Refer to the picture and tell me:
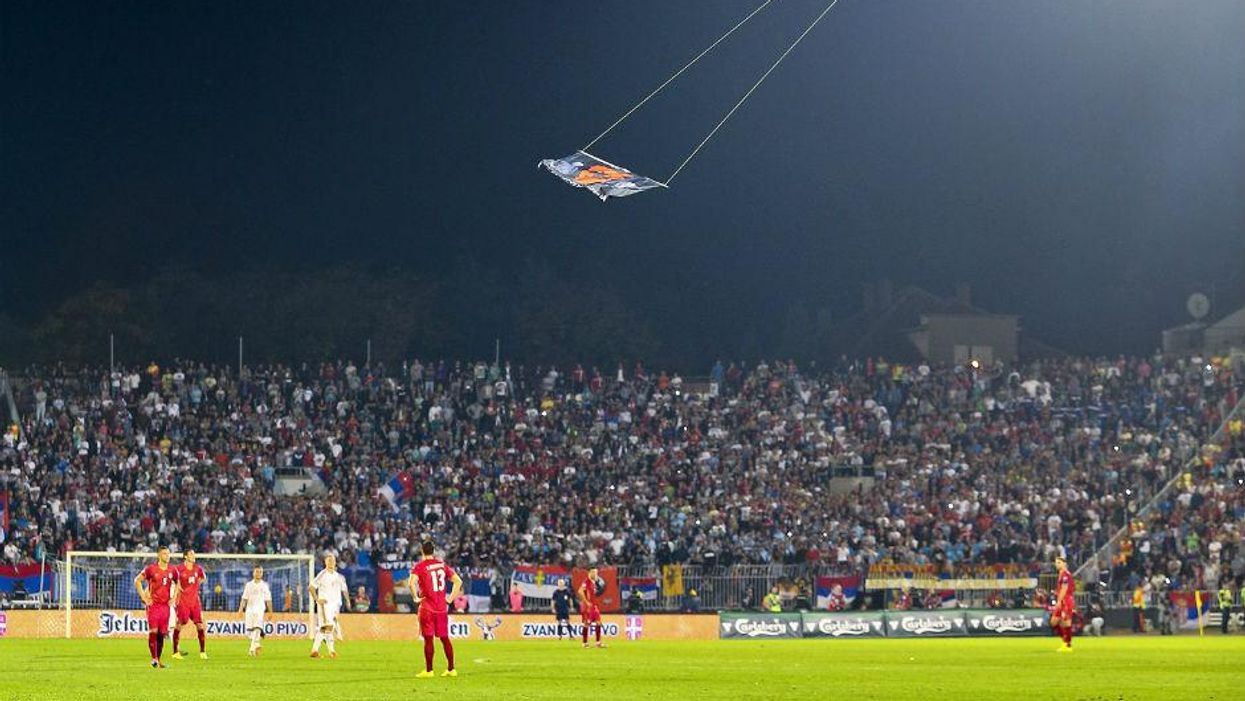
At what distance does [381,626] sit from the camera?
140 feet

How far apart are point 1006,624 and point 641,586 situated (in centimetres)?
884

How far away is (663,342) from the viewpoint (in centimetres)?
10906

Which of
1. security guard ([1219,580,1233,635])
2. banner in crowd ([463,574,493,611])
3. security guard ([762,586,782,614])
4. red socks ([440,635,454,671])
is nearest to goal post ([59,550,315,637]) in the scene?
banner in crowd ([463,574,493,611])

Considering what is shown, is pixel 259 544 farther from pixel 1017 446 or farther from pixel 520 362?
pixel 520 362

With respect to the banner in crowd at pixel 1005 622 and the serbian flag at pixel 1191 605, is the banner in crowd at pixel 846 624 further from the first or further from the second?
the serbian flag at pixel 1191 605

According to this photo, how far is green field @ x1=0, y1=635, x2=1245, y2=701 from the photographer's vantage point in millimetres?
20172

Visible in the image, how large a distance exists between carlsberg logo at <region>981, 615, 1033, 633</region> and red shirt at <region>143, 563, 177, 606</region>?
24.2 m

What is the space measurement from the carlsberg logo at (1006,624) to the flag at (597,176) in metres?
21.8

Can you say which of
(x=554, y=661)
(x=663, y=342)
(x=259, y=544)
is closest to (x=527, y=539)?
(x=259, y=544)

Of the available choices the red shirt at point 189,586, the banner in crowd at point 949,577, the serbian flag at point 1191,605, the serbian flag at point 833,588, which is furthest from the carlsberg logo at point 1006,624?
the red shirt at point 189,586

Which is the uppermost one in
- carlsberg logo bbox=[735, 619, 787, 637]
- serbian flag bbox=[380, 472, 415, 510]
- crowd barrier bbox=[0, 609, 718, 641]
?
serbian flag bbox=[380, 472, 415, 510]

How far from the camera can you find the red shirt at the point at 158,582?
26.5m

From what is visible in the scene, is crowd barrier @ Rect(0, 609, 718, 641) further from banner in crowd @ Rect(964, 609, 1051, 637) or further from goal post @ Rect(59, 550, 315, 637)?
banner in crowd @ Rect(964, 609, 1051, 637)

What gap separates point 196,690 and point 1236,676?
12797 millimetres
